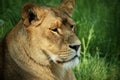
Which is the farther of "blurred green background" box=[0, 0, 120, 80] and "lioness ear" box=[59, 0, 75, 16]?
"blurred green background" box=[0, 0, 120, 80]

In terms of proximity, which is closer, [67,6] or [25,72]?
[25,72]

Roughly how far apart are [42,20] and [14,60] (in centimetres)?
37

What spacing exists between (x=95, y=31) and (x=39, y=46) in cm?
214

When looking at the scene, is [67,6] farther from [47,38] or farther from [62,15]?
[47,38]

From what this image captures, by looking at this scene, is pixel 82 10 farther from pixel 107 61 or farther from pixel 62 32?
pixel 62 32

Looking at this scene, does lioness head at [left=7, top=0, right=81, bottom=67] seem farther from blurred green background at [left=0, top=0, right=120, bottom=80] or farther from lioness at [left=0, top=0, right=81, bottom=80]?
blurred green background at [left=0, top=0, right=120, bottom=80]

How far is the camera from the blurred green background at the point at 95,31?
602cm

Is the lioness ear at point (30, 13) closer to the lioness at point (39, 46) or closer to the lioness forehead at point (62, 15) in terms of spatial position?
the lioness at point (39, 46)

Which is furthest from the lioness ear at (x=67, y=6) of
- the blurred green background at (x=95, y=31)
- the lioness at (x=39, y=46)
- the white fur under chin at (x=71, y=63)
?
the blurred green background at (x=95, y=31)

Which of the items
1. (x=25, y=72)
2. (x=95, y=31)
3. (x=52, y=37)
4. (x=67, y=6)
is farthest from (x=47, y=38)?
(x=95, y=31)

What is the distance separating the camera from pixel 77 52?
15.2ft

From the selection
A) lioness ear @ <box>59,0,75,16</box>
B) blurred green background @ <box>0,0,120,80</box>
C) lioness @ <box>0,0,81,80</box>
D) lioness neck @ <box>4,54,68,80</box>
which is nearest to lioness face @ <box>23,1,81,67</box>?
lioness @ <box>0,0,81,80</box>

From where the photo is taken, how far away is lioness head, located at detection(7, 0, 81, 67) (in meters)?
4.66

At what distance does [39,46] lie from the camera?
15.3 feet
